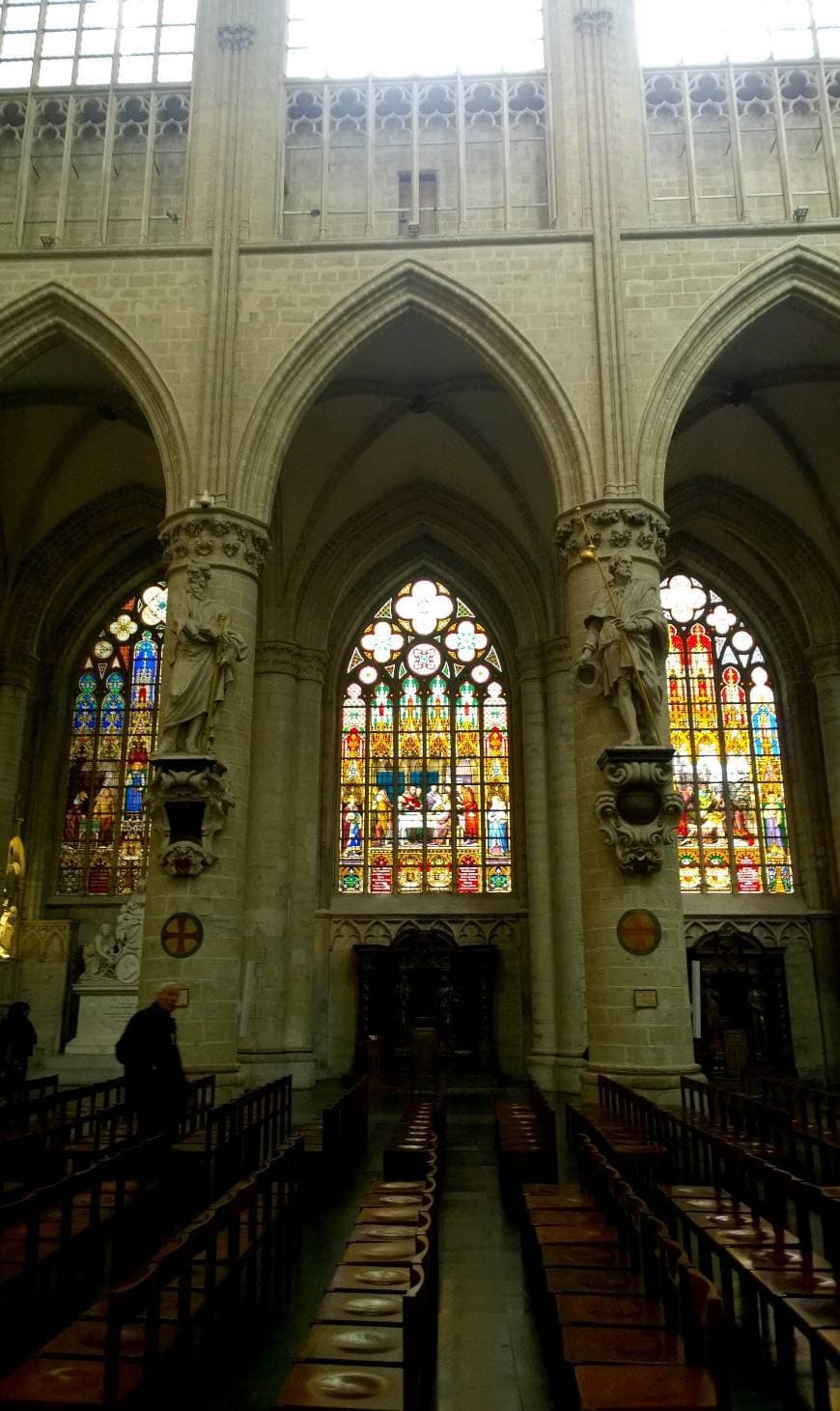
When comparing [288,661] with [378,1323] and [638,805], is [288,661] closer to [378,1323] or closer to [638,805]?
[638,805]

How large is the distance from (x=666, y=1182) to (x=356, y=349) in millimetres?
10619

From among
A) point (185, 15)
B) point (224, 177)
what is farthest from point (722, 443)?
point (185, 15)

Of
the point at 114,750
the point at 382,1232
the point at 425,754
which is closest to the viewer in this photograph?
the point at 382,1232

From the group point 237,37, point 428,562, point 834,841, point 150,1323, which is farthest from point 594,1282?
point 428,562

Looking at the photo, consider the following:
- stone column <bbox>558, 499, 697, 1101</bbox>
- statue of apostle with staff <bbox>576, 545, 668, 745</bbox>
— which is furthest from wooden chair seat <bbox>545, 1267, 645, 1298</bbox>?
statue of apostle with staff <bbox>576, 545, 668, 745</bbox>

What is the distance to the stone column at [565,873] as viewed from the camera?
15535mm

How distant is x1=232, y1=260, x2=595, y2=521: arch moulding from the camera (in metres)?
12.7

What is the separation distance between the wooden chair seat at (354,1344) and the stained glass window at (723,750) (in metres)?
16.0

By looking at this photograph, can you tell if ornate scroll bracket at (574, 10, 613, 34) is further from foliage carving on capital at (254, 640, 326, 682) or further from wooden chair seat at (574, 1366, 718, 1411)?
wooden chair seat at (574, 1366, 718, 1411)

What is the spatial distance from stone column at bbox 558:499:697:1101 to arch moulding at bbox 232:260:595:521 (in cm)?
137

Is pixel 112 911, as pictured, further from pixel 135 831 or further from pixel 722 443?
pixel 722 443

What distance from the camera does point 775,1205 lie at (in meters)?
4.60

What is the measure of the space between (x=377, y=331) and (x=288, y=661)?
19.7 ft

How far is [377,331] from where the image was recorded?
13500mm
